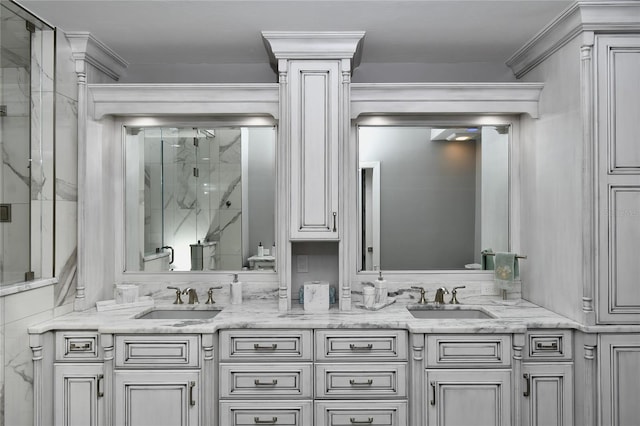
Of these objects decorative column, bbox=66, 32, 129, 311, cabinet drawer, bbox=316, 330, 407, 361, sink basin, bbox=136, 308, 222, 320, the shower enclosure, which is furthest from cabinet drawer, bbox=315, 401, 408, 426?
the shower enclosure

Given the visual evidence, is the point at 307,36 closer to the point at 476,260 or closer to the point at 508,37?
the point at 508,37

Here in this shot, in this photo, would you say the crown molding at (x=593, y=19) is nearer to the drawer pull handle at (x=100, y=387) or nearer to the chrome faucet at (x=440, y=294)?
the chrome faucet at (x=440, y=294)

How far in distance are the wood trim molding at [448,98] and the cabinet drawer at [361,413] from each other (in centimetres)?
170

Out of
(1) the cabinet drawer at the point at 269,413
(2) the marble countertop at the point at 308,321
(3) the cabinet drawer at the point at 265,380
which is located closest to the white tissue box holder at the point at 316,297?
(2) the marble countertop at the point at 308,321

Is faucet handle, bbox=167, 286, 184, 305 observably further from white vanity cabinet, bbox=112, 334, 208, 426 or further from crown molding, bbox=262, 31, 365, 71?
crown molding, bbox=262, 31, 365, 71

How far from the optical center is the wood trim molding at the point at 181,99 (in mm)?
2701

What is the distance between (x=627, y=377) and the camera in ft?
7.48

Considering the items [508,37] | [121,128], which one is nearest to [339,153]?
[508,37]

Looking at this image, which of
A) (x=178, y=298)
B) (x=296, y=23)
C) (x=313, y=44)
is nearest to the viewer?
(x=296, y=23)

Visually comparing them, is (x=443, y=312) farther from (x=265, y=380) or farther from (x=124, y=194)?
(x=124, y=194)

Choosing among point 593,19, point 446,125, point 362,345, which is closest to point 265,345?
point 362,345

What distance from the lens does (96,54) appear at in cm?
273

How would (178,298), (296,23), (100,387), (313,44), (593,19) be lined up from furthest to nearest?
(178,298) → (313,44) → (296,23) → (100,387) → (593,19)

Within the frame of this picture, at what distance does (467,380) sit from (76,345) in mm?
2067
